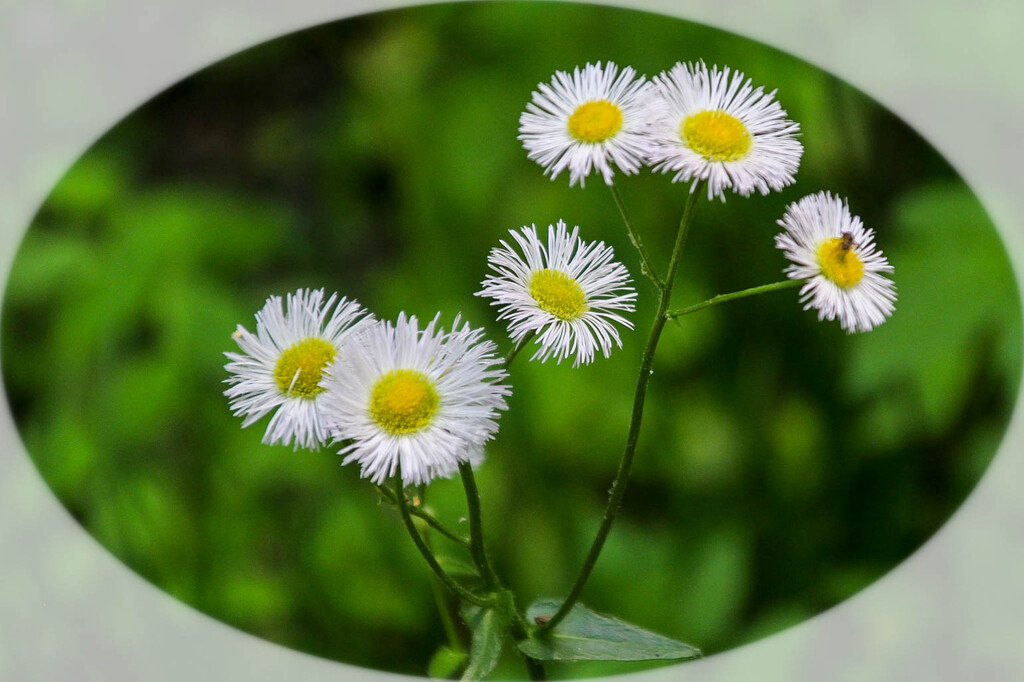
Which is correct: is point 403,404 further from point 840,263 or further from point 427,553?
point 840,263

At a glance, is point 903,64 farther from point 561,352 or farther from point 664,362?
point 561,352

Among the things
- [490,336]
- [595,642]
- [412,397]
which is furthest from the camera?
[490,336]

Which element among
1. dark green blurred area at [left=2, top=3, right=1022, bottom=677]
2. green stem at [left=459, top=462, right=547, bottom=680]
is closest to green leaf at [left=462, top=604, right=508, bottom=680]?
A: green stem at [left=459, top=462, right=547, bottom=680]

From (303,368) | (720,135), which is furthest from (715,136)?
(303,368)

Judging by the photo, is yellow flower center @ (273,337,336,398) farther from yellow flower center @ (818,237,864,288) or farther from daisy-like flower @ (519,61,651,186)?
yellow flower center @ (818,237,864,288)

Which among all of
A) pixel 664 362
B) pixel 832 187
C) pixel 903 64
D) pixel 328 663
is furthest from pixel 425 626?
pixel 903 64

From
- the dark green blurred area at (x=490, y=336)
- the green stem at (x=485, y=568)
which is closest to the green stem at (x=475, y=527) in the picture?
the green stem at (x=485, y=568)
